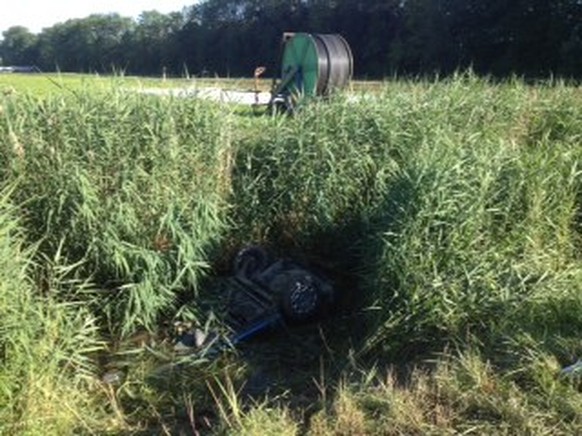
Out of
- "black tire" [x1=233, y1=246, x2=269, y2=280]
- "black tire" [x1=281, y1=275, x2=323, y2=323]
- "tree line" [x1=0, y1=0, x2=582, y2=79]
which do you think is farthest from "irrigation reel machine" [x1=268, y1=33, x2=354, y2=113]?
"black tire" [x1=281, y1=275, x2=323, y2=323]

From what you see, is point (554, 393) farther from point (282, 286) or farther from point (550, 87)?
point (550, 87)

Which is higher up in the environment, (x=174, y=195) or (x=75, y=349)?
(x=174, y=195)

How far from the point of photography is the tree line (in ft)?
105

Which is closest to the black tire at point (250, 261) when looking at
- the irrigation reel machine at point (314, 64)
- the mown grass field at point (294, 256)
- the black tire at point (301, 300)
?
the mown grass field at point (294, 256)

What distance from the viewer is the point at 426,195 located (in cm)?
530

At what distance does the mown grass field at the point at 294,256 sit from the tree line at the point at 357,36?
5.27 feet

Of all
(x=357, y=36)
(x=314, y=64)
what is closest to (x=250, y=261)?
(x=314, y=64)

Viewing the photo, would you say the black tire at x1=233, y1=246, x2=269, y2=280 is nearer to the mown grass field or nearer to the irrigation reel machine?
the mown grass field

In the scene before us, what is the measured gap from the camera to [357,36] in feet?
156

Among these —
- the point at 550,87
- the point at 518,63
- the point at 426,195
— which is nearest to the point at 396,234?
the point at 426,195

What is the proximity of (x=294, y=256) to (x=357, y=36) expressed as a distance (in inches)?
1703

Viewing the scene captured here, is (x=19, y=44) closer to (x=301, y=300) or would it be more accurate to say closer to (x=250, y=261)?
(x=250, y=261)

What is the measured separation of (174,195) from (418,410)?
291cm

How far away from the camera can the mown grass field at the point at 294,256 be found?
3.92 m
